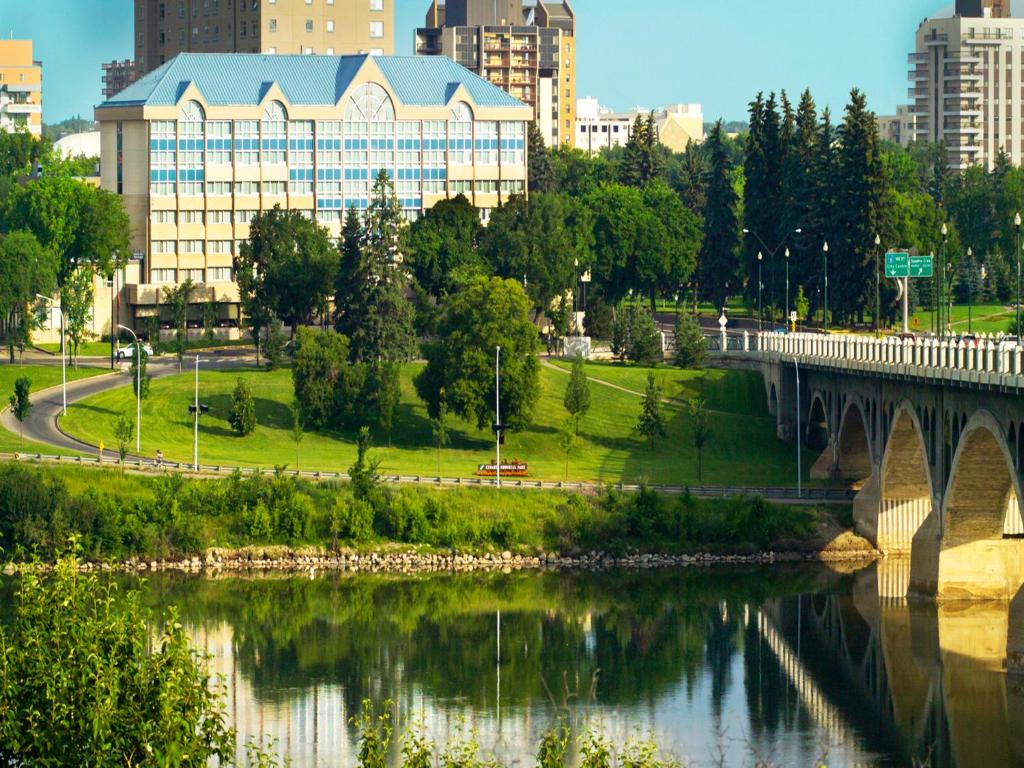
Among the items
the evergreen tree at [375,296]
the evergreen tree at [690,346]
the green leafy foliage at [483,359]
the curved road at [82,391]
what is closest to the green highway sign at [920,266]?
the green leafy foliage at [483,359]

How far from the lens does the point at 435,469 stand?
5364 inches

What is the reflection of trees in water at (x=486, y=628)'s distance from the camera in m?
91.8

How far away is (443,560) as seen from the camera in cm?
12088

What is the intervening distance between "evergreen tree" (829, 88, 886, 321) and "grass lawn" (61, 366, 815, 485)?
21.1 meters

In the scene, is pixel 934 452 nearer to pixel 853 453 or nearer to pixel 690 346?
pixel 853 453

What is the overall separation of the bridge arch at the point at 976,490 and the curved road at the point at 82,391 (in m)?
54.0

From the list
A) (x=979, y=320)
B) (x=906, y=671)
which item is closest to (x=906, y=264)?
(x=906, y=671)

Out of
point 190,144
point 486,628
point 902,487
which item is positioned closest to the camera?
point 486,628

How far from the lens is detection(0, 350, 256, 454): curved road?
13738 cm

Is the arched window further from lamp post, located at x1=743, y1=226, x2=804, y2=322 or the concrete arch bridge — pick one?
the concrete arch bridge

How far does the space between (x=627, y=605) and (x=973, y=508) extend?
17258 mm

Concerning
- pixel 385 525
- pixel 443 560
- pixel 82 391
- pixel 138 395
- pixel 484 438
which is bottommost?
pixel 443 560

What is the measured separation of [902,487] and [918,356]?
549 inches

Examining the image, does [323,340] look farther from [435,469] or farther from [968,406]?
[968,406]
